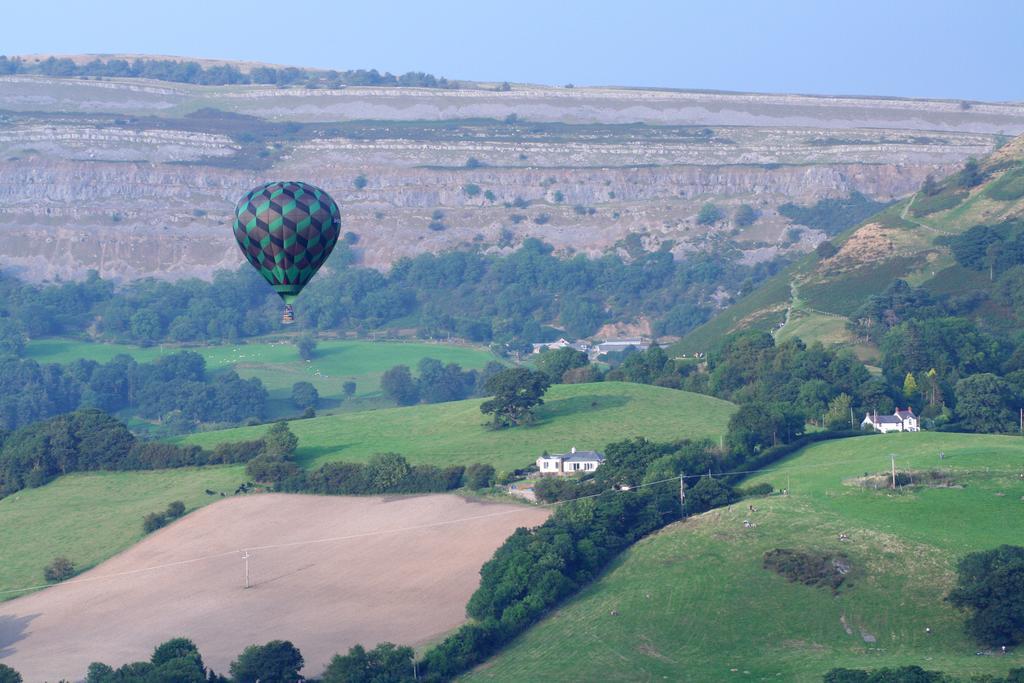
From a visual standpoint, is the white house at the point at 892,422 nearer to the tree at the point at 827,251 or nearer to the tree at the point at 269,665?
the tree at the point at 269,665

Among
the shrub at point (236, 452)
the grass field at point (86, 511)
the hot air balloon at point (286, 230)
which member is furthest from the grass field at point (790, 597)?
the shrub at point (236, 452)

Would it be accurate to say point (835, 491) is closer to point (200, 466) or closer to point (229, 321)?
point (200, 466)

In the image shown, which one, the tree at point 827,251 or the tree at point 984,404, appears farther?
the tree at point 827,251

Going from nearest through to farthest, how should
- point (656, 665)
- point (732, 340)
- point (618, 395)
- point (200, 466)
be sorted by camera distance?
point (656, 665) → point (200, 466) → point (618, 395) → point (732, 340)

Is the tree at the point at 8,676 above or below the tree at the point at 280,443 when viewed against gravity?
below

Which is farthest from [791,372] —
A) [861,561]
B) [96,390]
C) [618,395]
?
[96,390]

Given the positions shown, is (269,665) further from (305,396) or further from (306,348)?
(306,348)
